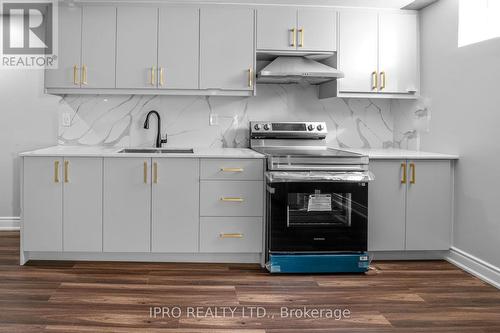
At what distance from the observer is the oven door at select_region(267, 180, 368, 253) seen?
12.6ft

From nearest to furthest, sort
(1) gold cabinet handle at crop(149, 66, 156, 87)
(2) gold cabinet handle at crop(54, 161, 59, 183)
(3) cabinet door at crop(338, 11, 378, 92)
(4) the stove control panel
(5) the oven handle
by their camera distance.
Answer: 1. (5) the oven handle
2. (2) gold cabinet handle at crop(54, 161, 59, 183)
3. (1) gold cabinet handle at crop(149, 66, 156, 87)
4. (3) cabinet door at crop(338, 11, 378, 92)
5. (4) the stove control panel

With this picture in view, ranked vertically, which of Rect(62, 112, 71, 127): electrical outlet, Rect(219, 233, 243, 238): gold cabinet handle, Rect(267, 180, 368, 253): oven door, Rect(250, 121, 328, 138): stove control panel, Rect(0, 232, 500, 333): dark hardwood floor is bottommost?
Rect(0, 232, 500, 333): dark hardwood floor

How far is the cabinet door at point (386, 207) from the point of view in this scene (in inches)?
161

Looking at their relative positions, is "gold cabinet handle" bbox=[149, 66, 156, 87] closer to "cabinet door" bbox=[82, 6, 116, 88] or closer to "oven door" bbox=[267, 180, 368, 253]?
"cabinet door" bbox=[82, 6, 116, 88]

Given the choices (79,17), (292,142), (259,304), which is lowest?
(259,304)

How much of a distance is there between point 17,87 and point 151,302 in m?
3.05

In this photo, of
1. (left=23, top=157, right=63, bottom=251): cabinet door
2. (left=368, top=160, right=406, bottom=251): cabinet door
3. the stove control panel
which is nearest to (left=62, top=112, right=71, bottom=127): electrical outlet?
(left=23, top=157, right=63, bottom=251): cabinet door

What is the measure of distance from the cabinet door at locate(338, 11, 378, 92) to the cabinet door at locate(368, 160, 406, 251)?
77 centimetres

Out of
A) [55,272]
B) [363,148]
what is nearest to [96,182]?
[55,272]

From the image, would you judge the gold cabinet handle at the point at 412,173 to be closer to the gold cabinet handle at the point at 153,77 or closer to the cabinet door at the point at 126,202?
the cabinet door at the point at 126,202

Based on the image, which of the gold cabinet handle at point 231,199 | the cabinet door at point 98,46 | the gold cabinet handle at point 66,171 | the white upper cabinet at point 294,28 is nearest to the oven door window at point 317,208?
the gold cabinet handle at point 231,199

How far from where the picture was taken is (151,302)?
10.4 ft

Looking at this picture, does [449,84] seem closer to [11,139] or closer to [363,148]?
[363,148]

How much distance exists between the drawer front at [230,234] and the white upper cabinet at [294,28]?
1.39 meters
